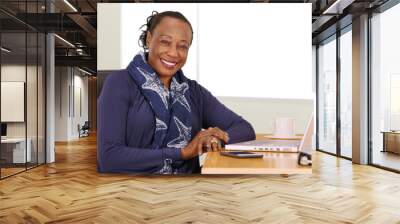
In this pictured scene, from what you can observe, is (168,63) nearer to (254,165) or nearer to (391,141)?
(254,165)

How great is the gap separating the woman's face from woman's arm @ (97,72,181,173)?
27 centimetres

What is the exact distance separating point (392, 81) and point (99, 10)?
16.5 ft

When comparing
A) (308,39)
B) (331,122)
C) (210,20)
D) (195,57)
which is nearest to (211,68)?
(195,57)

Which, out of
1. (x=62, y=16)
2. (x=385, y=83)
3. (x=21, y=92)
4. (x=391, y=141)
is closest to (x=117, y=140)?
(x=21, y=92)

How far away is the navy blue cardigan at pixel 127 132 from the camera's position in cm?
256

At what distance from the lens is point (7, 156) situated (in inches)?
266

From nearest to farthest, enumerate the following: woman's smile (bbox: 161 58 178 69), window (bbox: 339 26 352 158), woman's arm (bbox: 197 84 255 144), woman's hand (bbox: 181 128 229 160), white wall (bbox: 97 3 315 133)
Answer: woman's hand (bbox: 181 128 229 160)
woman's smile (bbox: 161 58 178 69)
woman's arm (bbox: 197 84 255 144)
white wall (bbox: 97 3 315 133)
window (bbox: 339 26 352 158)

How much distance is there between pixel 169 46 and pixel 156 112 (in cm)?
47

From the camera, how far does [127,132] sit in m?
2.65

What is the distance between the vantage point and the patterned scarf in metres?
2.77

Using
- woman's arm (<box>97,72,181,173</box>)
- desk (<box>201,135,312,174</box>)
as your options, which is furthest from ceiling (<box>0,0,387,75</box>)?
desk (<box>201,135,312,174</box>)

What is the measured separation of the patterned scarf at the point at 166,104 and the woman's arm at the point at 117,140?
0.38ft

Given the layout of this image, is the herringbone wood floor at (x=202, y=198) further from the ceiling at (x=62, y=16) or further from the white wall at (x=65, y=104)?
the white wall at (x=65, y=104)

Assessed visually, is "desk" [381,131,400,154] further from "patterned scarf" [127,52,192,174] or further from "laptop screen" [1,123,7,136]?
"laptop screen" [1,123,7,136]
